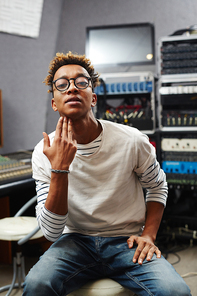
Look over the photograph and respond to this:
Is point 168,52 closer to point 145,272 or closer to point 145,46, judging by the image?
point 145,46

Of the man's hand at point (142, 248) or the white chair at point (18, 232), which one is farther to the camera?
the white chair at point (18, 232)

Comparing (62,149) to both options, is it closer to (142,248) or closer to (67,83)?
(67,83)

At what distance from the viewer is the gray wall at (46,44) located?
9.25ft

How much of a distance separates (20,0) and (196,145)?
213 centimetres

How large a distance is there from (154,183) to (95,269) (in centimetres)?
46

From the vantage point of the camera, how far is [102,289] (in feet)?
3.62

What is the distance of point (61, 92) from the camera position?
4.16 ft

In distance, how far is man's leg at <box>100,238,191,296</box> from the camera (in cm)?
101

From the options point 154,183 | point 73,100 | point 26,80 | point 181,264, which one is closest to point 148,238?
point 154,183

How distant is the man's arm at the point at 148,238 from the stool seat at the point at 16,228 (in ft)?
2.51

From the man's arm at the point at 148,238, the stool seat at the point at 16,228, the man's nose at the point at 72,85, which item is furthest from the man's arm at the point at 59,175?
the stool seat at the point at 16,228

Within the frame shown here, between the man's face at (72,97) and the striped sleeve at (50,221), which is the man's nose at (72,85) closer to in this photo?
the man's face at (72,97)

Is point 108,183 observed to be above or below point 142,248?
above

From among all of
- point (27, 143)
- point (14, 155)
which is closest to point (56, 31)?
point (27, 143)
